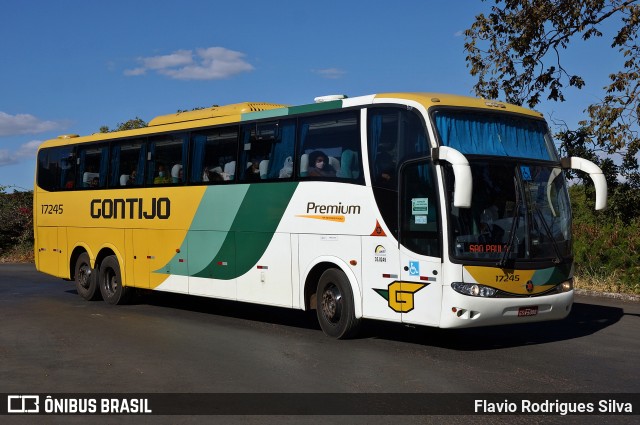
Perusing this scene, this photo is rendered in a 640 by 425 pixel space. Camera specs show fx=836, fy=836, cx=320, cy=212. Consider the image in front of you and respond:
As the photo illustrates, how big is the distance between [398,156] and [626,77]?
350 inches

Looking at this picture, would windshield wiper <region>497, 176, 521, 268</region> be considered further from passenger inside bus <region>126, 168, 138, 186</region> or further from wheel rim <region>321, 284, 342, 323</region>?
passenger inside bus <region>126, 168, 138, 186</region>

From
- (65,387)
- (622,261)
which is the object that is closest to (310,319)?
(65,387)

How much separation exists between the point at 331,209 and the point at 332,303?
1.38 m

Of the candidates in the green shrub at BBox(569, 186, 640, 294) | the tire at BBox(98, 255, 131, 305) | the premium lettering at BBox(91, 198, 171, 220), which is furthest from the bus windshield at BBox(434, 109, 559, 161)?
the tire at BBox(98, 255, 131, 305)

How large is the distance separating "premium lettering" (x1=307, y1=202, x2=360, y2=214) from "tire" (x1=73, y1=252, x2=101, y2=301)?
23.6 ft

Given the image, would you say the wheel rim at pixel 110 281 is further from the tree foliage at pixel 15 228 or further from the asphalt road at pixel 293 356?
the tree foliage at pixel 15 228

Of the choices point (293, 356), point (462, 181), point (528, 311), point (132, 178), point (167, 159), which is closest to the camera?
point (462, 181)

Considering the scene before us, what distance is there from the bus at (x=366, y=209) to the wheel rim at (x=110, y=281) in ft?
4.31

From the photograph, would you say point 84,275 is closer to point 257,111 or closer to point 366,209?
point 257,111

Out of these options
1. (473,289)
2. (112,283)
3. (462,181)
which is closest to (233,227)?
(112,283)

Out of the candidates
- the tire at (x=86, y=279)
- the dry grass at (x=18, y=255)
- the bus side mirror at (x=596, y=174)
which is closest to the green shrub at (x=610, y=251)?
the bus side mirror at (x=596, y=174)

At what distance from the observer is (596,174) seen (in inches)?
455

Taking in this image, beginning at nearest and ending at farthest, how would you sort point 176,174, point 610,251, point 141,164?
point 176,174 < point 141,164 < point 610,251

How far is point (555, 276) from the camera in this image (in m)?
11.3
